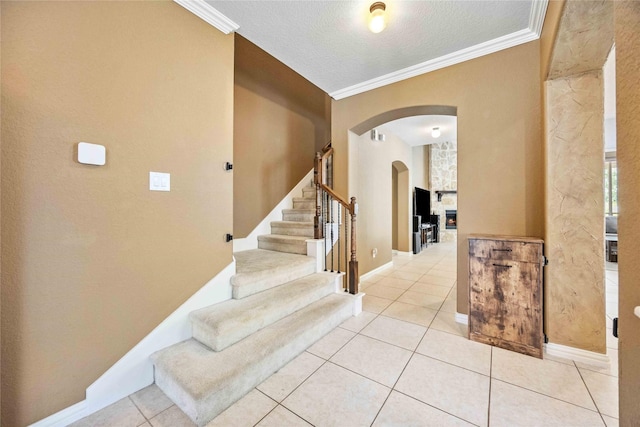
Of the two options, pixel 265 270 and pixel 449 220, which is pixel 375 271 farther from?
pixel 449 220

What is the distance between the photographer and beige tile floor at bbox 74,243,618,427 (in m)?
1.39

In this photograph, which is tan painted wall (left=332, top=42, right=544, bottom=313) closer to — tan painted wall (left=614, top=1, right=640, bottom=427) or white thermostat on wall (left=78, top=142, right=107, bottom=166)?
tan painted wall (left=614, top=1, right=640, bottom=427)

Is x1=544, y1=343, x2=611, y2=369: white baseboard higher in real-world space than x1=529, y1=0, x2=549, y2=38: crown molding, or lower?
lower

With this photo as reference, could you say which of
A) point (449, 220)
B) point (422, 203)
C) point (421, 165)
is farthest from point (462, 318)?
point (449, 220)

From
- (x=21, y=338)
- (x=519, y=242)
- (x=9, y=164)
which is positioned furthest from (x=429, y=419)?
(x=9, y=164)

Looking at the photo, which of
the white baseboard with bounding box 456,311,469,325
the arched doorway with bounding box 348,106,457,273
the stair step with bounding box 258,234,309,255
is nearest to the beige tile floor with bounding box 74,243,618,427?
the white baseboard with bounding box 456,311,469,325

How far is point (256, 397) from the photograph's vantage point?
1.56 meters

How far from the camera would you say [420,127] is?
5.09m

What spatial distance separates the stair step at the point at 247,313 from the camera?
5.72ft

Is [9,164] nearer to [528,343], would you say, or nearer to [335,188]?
[335,188]

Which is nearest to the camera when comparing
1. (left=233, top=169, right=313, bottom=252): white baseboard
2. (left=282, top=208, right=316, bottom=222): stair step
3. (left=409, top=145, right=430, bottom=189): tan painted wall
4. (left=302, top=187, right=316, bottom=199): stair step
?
(left=233, top=169, right=313, bottom=252): white baseboard

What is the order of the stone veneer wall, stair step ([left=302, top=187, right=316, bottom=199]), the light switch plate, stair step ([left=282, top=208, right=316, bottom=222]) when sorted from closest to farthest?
1. the light switch plate
2. stair step ([left=282, top=208, right=316, bottom=222])
3. stair step ([left=302, top=187, right=316, bottom=199])
4. the stone veneer wall

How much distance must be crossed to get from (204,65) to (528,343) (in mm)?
3478

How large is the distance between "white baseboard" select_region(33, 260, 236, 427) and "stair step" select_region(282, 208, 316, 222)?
1.86 meters
